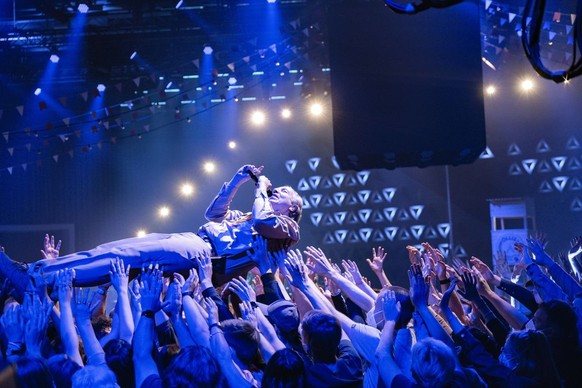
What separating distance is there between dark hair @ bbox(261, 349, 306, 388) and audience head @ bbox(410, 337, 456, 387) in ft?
1.27

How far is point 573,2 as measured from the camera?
827 cm

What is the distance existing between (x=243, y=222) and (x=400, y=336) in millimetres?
2043

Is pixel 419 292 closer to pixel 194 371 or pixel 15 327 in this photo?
pixel 194 371

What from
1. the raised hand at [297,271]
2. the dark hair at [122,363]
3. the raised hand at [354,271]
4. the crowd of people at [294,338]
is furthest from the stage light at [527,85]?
the dark hair at [122,363]

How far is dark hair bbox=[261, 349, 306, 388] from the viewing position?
210cm

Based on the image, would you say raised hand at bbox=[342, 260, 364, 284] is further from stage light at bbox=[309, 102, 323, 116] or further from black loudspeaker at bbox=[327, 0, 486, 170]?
stage light at bbox=[309, 102, 323, 116]

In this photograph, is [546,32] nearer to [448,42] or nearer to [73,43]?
[448,42]

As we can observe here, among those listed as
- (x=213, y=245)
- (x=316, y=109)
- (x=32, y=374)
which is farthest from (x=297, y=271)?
(x=316, y=109)

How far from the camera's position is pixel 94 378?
80.9 inches

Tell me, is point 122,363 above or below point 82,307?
below

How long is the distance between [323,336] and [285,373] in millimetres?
331

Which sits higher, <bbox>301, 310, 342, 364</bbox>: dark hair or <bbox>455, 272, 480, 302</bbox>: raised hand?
<bbox>455, 272, 480, 302</bbox>: raised hand

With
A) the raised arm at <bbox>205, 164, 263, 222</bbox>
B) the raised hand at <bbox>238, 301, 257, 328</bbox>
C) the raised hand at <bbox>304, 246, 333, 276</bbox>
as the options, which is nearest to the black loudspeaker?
the raised arm at <bbox>205, 164, 263, 222</bbox>

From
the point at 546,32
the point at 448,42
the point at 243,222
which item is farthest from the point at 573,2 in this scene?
the point at 243,222
